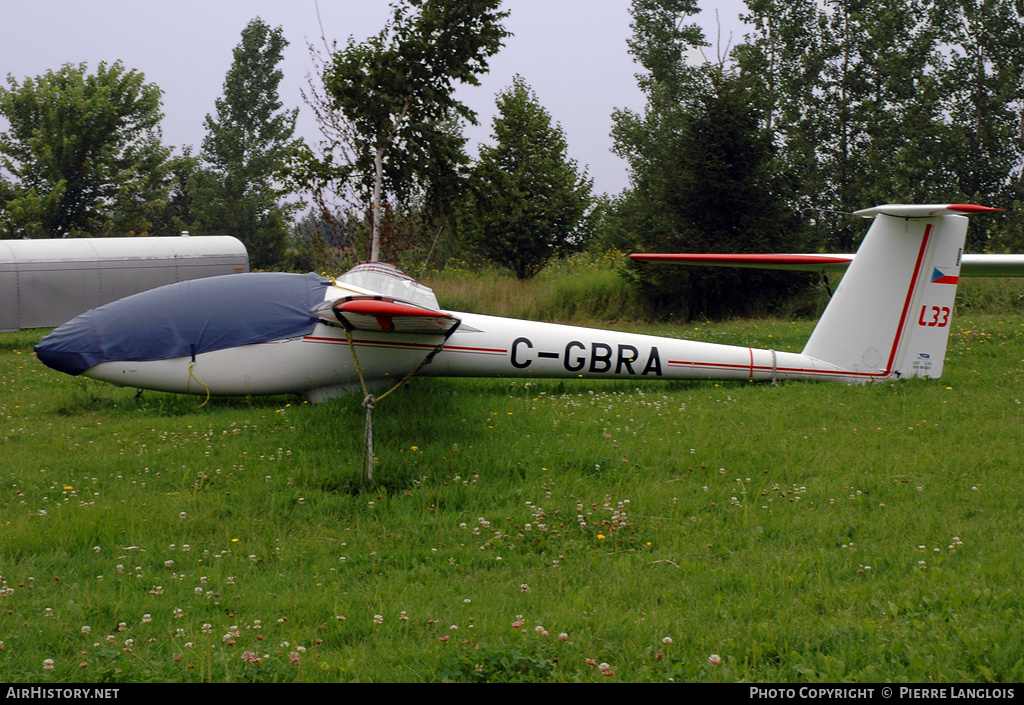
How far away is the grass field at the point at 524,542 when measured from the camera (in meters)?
3.48

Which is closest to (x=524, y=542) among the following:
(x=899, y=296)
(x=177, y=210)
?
(x=899, y=296)

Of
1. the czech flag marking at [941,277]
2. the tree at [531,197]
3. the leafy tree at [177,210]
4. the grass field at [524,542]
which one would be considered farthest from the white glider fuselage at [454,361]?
the leafy tree at [177,210]

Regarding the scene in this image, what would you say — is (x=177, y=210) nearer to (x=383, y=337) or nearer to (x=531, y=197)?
(x=531, y=197)

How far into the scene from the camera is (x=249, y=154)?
174 feet

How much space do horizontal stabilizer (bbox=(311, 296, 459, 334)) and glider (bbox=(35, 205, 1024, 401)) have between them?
586 mm

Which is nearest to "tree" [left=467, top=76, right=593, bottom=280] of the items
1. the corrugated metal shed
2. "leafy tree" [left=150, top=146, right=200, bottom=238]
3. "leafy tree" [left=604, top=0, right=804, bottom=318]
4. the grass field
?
"leafy tree" [left=604, top=0, right=804, bottom=318]

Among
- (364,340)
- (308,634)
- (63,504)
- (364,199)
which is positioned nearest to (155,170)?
(364,199)

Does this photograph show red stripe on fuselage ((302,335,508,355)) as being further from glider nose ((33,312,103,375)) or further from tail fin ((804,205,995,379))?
tail fin ((804,205,995,379))

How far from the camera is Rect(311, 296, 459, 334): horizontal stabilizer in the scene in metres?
6.79

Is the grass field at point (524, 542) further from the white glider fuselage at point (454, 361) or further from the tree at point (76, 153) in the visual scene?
the tree at point (76, 153)

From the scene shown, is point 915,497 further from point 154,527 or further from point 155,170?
point 155,170

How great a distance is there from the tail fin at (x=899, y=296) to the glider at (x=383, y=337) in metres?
0.01

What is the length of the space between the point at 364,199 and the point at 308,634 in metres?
16.5

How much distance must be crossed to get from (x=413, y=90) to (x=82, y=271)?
870 centimetres
